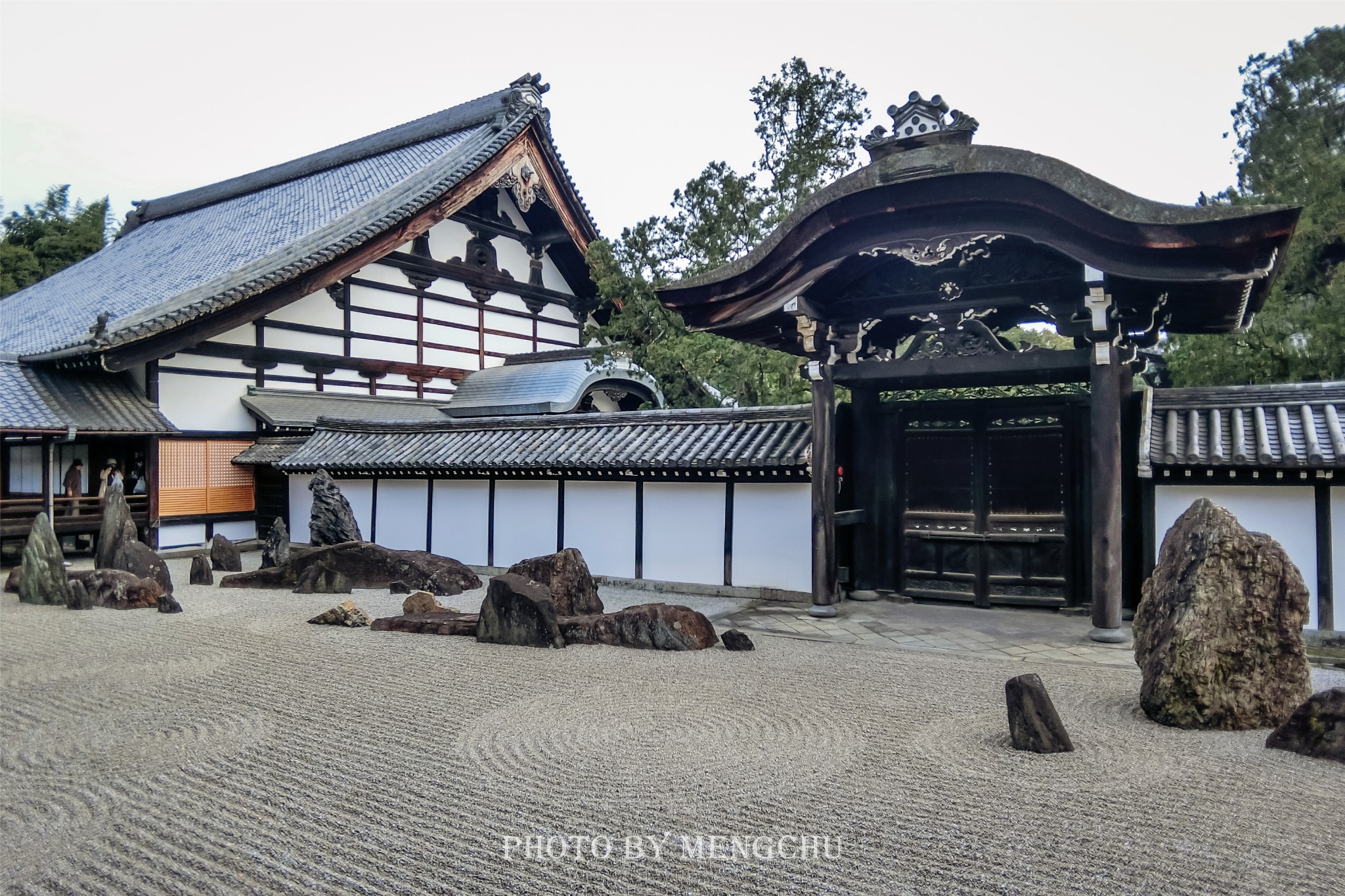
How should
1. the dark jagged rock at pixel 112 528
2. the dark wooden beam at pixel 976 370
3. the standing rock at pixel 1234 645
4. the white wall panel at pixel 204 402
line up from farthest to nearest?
the white wall panel at pixel 204 402 → the dark jagged rock at pixel 112 528 → the dark wooden beam at pixel 976 370 → the standing rock at pixel 1234 645

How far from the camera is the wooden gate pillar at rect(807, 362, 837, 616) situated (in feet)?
30.1

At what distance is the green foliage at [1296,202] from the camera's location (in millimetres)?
14172

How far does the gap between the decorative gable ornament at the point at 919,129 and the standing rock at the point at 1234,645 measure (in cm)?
465

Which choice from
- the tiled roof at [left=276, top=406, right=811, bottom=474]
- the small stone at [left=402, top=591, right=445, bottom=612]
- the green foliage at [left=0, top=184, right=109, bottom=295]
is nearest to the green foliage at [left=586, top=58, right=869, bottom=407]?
the tiled roof at [left=276, top=406, right=811, bottom=474]

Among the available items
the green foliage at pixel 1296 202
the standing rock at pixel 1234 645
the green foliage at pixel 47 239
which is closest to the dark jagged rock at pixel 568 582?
the standing rock at pixel 1234 645


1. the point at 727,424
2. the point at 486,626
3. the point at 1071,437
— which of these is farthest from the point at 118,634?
the point at 1071,437

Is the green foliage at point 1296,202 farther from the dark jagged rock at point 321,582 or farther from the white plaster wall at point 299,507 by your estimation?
the white plaster wall at point 299,507

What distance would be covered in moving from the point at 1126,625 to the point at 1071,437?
80.1 inches

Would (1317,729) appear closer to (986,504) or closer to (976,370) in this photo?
(976,370)

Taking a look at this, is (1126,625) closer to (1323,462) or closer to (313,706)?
(1323,462)

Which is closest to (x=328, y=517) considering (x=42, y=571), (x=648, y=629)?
(x=42, y=571)

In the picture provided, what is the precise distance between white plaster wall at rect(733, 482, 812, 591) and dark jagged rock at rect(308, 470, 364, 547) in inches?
238

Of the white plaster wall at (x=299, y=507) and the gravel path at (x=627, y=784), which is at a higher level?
the white plaster wall at (x=299, y=507)

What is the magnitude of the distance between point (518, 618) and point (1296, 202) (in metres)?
15.2
